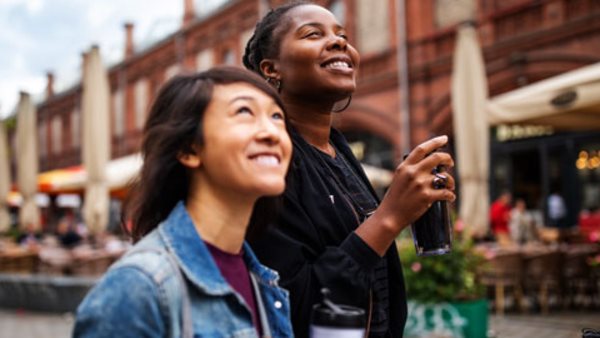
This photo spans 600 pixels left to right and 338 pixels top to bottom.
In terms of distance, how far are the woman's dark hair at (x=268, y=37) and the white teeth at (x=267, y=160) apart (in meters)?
0.59

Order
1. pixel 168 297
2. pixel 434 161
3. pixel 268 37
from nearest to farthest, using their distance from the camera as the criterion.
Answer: pixel 168 297
pixel 434 161
pixel 268 37

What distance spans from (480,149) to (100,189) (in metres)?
7.07

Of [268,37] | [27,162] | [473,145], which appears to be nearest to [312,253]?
[268,37]

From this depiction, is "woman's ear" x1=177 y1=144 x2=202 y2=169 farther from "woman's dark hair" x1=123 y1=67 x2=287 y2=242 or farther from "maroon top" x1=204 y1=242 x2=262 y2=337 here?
"maroon top" x1=204 y1=242 x2=262 y2=337

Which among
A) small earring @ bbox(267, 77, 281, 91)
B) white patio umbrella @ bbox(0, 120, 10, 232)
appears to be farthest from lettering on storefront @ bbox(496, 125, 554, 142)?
small earring @ bbox(267, 77, 281, 91)

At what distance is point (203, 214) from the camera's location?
1.24 m

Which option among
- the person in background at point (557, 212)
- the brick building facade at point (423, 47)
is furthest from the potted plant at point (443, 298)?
the person in background at point (557, 212)

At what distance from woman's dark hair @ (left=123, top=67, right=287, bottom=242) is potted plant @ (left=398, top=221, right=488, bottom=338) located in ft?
14.0

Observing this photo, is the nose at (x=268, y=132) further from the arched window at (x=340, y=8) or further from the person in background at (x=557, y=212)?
the arched window at (x=340, y=8)

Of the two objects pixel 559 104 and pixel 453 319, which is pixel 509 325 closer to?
pixel 453 319

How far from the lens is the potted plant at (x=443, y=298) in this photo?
17.3 feet

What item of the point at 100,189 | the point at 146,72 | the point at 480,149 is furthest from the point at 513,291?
the point at 146,72

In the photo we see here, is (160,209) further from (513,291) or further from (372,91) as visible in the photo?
(372,91)

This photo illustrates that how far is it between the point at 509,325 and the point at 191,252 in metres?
7.02
